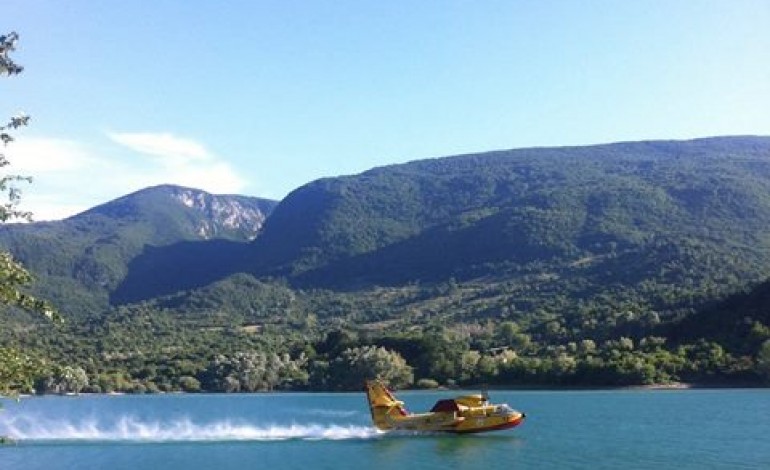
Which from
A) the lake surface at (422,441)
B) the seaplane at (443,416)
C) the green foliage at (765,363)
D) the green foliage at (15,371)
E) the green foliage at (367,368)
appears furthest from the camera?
the green foliage at (367,368)

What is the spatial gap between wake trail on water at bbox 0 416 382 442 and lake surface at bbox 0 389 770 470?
123 mm

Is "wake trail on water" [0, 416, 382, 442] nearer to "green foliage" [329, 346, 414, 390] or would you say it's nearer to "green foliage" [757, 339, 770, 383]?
"green foliage" [757, 339, 770, 383]

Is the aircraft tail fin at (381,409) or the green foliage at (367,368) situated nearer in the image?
the aircraft tail fin at (381,409)

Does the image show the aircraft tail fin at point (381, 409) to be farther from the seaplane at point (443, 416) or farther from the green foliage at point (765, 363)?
the green foliage at point (765, 363)

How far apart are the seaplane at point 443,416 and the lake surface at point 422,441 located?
0.86 m

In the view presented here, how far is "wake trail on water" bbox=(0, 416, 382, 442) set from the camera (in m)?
68.2

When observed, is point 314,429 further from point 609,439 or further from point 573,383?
point 573,383

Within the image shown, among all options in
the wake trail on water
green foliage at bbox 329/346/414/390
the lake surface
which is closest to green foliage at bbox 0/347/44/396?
the lake surface

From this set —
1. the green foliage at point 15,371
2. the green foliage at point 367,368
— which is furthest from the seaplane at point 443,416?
the green foliage at point 367,368

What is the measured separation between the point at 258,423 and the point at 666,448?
140 feet

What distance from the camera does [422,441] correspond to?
64812 mm

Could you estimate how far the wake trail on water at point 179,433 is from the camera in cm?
6819

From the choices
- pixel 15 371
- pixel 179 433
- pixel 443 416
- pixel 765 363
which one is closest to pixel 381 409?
pixel 443 416

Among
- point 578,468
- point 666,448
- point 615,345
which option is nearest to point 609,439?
point 666,448
